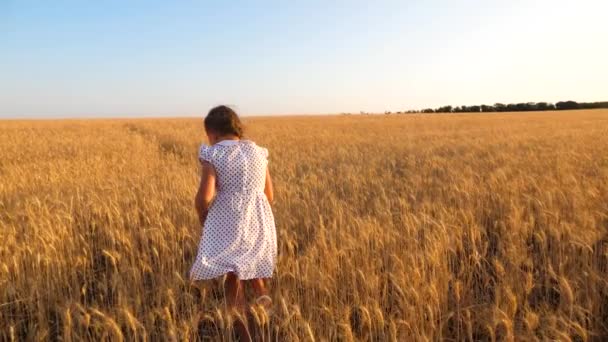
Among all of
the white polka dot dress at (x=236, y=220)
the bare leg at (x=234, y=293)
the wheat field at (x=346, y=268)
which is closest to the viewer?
the wheat field at (x=346, y=268)

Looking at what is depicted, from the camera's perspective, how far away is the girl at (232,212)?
263 cm

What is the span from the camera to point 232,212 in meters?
2.71

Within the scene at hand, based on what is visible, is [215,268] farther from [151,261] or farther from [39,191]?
[39,191]

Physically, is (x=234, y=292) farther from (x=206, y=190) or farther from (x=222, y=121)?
(x=222, y=121)

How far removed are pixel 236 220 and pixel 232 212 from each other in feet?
0.18

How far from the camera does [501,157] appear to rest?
26.1 ft

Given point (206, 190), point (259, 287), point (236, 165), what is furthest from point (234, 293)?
point (236, 165)

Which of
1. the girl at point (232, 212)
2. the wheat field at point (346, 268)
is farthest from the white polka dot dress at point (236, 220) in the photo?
the wheat field at point (346, 268)

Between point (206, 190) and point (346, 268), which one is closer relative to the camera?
point (206, 190)

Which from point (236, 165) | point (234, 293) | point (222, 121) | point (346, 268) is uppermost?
point (222, 121)

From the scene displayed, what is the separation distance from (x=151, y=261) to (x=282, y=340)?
4.86 ft

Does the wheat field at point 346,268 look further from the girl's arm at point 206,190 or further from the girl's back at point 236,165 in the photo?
the girl's back at point 236,165

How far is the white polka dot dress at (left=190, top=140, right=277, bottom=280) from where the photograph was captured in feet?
8.67

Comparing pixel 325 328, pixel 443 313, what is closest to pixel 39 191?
pixel 325 328
